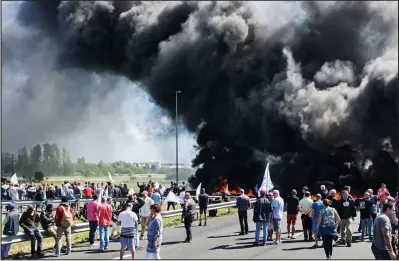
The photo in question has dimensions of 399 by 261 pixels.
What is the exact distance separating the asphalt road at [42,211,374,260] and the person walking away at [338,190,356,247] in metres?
0.32

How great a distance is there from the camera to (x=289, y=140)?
45844 mm

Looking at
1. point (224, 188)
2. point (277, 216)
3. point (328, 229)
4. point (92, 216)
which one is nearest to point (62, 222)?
point (92, 216)

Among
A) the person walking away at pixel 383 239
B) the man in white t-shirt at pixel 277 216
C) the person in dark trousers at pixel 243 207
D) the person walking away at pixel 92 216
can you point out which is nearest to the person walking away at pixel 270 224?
the man in white t-shirt at pixel 277 216

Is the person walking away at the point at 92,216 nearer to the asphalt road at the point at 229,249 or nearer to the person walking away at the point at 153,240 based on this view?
the asphalt road at the point at 229,249

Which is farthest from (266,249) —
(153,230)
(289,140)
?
(289,140)

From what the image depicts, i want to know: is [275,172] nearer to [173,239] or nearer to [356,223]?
[356,223]

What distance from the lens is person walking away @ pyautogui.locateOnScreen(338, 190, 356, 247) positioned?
1434cm

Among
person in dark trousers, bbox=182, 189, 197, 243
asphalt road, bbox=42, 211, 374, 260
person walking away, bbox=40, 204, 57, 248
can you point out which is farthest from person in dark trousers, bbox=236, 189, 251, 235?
person walking away, bbox=40, 204, 57, 248

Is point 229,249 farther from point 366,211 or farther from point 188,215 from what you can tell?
point 366,211

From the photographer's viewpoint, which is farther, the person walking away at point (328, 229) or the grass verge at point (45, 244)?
the grass verge at point (45, 244)

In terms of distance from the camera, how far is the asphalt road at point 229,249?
1275cm

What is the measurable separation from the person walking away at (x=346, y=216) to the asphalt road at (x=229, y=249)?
1.03 ft

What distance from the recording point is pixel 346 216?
1443 centimetres

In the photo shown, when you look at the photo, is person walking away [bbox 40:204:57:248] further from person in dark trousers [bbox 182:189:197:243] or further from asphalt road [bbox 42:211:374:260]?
person in dark trousers [bbox 182:189:197:243]
